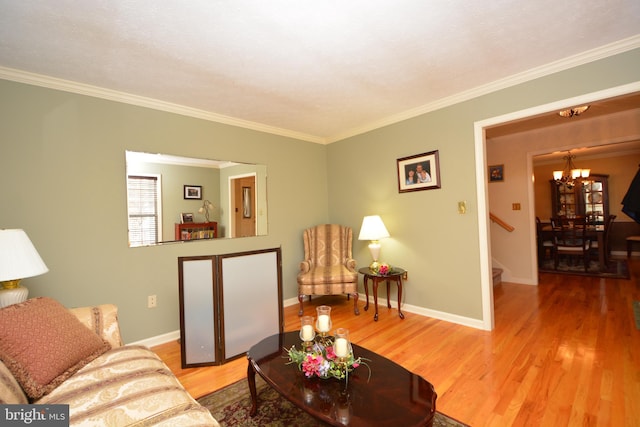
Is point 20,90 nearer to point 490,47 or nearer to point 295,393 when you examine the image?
point 295,393

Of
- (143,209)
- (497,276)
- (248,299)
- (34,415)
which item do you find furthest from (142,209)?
(497,276)

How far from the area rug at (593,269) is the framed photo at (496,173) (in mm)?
1999

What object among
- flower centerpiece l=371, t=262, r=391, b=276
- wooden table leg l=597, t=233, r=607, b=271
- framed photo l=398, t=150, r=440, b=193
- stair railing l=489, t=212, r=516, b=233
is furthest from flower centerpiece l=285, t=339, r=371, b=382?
wooden table leg l=597, t=233, r=607, b=271

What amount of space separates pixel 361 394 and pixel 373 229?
239 cm

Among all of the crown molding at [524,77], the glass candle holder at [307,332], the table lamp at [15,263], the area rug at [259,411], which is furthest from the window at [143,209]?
the crown molding at [524,77]

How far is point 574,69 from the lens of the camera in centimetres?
240

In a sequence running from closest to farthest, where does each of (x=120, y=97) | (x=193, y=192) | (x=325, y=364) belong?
(x=325, y=364) → (x=120, y=97) → (x=193, y=192)

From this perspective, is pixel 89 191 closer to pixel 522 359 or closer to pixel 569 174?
pixel 522 359

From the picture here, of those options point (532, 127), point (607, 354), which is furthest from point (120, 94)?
point (532, 127)

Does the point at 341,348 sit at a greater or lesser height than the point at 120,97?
lesser

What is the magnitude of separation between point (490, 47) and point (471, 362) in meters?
2.45

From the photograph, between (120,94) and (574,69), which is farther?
(120,94)

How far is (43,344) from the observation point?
138cm

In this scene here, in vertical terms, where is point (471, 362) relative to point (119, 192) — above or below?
below
